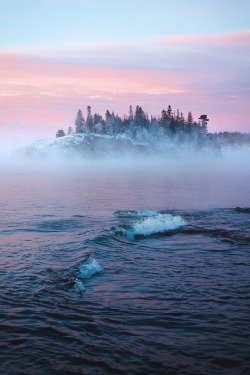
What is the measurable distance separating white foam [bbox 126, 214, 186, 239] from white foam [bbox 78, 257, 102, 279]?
8.84 meters

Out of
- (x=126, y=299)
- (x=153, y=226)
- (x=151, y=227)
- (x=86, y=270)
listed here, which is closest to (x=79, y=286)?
(x=86, y=270)

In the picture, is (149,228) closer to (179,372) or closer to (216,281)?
(216,281)

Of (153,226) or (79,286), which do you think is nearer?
(79,286)

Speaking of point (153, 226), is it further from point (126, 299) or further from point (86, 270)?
point (126, 299)

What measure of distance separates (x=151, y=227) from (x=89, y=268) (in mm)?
12720

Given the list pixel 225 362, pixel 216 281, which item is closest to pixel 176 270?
pixel 216 281

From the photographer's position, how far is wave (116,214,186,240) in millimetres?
30487

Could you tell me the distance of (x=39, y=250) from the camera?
24250mm

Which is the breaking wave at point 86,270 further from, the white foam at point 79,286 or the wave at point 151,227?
the wave at point 151,227

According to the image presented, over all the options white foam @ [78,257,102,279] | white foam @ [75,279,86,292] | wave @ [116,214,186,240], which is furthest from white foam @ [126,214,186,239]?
white foam @ [75,279,86,292]

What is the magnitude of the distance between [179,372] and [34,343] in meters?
4.97

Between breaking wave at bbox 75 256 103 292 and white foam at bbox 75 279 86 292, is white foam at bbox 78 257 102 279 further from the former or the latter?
white foam at bbox 75 279 86 292

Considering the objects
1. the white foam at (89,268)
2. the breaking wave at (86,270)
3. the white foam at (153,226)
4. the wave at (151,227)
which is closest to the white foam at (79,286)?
→ the breaking wave at (86,270)

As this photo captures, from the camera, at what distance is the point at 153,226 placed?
3222cm
